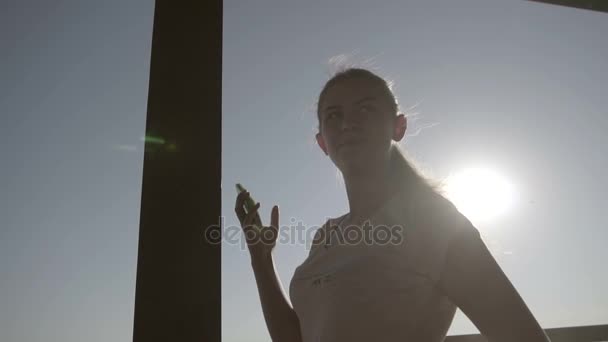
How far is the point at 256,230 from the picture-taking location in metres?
0.98

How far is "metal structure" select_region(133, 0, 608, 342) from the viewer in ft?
2.54

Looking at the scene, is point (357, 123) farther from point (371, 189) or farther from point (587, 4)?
point (587, 4)

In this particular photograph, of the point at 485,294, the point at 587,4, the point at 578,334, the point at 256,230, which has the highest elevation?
the point at 587,4

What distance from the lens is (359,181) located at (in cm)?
92

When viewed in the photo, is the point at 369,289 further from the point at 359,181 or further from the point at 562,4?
the point at 562,4

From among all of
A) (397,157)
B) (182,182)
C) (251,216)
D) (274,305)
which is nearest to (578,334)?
(397,157)

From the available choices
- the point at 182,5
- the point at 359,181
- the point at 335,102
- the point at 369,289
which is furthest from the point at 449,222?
the point at 182,5

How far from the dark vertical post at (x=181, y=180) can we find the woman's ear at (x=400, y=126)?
45 cm

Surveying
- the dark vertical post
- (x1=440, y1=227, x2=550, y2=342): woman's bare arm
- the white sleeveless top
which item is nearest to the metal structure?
the dark vertical post

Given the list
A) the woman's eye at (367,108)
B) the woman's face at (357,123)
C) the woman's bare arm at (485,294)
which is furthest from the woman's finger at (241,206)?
the woman's bare arm at (485,294)

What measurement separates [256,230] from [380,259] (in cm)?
39

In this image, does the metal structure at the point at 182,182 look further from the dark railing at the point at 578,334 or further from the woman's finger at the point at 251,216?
the dark railing at the point at 578,334

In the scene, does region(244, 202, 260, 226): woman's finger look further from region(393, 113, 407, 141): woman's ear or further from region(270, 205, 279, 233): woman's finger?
region(393, 113, 407, 141): woman's ear

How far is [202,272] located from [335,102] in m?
0.50
